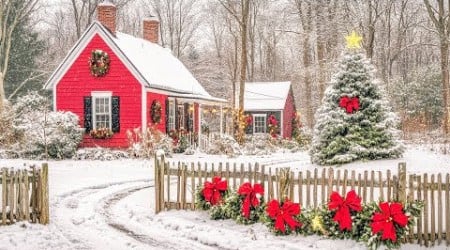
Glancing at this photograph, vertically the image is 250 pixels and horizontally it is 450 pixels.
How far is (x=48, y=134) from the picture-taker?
23156 millimetres

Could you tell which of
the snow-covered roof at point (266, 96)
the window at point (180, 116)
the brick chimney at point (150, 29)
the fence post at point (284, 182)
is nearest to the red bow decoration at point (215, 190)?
the fence post at point (284, 182)

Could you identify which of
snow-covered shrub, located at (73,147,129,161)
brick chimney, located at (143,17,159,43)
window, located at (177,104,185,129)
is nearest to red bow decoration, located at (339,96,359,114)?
snow-covered shrub, located at (73,147,129,161)

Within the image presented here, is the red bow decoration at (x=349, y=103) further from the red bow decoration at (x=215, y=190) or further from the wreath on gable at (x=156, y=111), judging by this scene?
the wreath on gable at (x=156, y=111)

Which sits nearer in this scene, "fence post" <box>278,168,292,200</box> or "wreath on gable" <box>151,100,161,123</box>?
"fence post" <box>278,168,292,200</box>

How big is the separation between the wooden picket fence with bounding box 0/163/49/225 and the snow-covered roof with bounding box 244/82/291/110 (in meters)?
30.1

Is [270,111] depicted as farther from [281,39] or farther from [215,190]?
[215,190]

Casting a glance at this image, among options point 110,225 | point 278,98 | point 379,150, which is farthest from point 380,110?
point 278,98

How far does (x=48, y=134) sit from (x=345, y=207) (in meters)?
17.7

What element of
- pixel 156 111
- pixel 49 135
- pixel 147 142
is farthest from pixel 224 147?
pixel 49 135

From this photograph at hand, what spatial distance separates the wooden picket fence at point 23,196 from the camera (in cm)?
934

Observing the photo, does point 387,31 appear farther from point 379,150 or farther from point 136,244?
point 136,244

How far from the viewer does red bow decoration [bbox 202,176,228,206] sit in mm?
10180

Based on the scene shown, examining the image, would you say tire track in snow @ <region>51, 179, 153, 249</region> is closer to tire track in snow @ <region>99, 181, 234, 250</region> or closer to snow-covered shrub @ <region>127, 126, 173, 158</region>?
tire track in snow @ <region>99, 181, 234, 250</region>

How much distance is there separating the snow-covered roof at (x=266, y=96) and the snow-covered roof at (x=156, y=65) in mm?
7592
